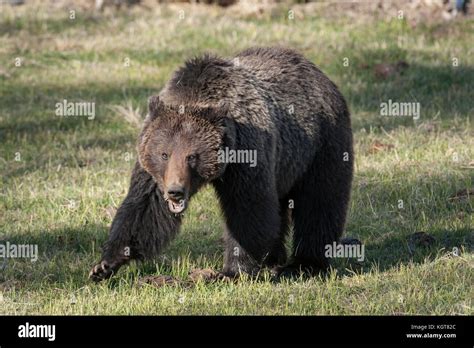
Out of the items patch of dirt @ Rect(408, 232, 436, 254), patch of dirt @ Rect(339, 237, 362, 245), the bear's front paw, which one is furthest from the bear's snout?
patch of dirt @ Rect(408, 232, 436, 254)

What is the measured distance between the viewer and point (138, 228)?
27.2 feet

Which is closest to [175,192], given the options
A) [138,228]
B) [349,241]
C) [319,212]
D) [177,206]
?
[177,206]

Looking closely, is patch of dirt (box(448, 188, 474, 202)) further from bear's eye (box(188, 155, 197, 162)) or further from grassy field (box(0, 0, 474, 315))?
bear's eye (box(188, 155, 197, 162))

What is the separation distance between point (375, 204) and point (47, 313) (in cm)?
462

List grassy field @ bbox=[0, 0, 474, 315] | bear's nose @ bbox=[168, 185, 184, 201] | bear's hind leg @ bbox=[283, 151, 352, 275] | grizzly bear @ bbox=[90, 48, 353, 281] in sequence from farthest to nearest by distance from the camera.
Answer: bear's hind leg @ bbox=[283, 151, 352, 275] → grassy field @ bbox=[0, 0, 474, 315] → grizzly bear @ bbox=[90, 48, 353, 281] → bear's nose @ bbox=[168, 185, 184, 201]

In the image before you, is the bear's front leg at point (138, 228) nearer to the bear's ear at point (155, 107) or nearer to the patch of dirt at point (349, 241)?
the bear's ear at point (155, 107)

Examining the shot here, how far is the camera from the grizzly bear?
8008 millimetres

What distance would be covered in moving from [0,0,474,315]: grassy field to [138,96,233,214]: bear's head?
92 cm

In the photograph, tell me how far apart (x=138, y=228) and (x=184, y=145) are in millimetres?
874

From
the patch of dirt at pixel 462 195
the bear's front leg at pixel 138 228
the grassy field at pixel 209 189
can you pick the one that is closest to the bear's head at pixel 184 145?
the bear's front leg at pixel 138 228

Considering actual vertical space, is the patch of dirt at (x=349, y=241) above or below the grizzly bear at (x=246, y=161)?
below

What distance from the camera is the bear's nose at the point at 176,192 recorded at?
7684 mm

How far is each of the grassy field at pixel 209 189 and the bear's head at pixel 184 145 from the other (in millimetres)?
922

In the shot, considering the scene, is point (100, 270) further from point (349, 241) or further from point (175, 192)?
point (349, 241)
